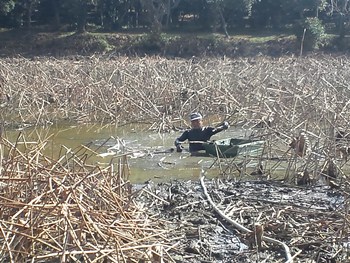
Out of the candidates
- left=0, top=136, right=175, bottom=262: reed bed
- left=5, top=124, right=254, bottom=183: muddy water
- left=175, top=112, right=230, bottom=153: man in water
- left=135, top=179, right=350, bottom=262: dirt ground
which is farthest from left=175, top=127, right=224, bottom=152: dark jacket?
left=0, top=136, right=175, bottom=262: reed bed

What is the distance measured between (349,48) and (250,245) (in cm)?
3303

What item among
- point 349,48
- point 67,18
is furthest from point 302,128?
point 67,18

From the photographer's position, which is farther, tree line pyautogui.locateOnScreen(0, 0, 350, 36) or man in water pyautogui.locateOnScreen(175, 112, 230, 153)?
tree line pyautogui.locateOnScreen(0, 0, 350, 36)

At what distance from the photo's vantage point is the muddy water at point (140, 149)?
11.2 m

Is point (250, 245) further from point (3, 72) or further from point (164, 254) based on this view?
point (3, 72)

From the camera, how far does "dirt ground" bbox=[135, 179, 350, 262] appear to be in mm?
6410

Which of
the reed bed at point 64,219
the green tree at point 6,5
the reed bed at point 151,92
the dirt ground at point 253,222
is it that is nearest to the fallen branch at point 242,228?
the dirt ground at point 253,222

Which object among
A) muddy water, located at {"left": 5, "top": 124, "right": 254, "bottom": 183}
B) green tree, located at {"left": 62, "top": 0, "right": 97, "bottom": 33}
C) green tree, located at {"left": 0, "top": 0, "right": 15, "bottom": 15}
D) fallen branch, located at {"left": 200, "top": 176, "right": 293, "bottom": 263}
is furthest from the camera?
green tree, located at {"left": 62, "top": 0, "right": 97, "bottom": 33}

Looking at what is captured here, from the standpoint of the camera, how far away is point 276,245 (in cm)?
661

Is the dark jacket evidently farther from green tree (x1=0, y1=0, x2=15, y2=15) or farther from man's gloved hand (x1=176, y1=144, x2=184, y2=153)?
green tree (x1=0, y1=0, x2=15, y2=15)

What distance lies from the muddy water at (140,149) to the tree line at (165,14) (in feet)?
83.6

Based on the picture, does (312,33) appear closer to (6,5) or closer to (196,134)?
(6,5)

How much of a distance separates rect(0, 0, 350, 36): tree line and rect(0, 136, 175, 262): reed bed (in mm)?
35152

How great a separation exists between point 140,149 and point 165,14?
33.9m
